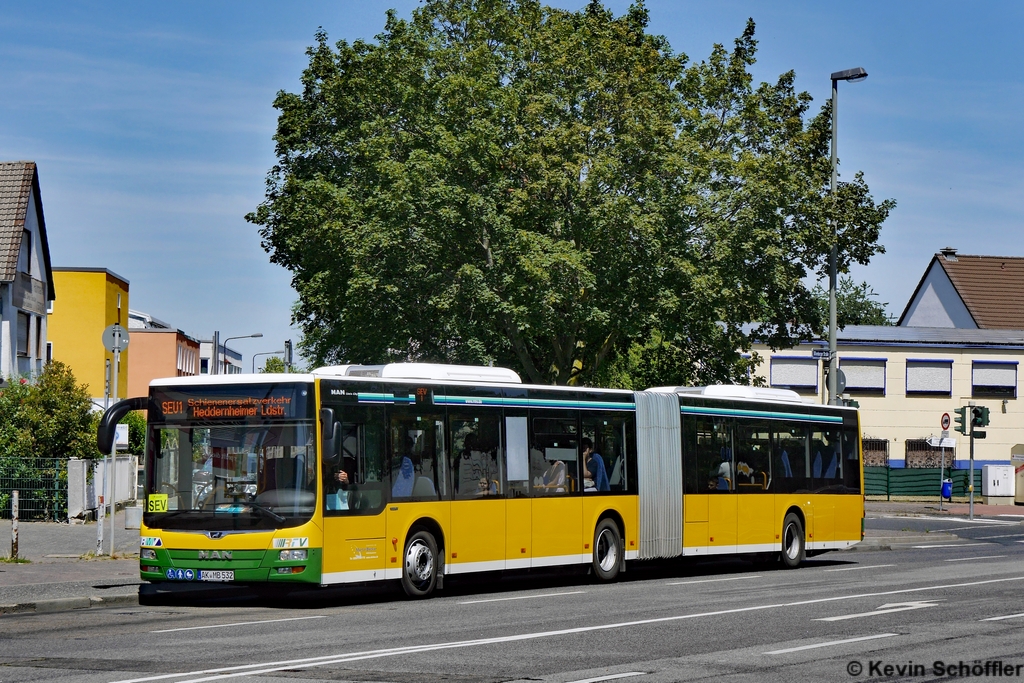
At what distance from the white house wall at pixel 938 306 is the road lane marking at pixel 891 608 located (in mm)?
60305

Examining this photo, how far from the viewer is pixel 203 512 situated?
1608cm

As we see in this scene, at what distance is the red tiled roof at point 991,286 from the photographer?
73.4m

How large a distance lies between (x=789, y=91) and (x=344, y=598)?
2372cm

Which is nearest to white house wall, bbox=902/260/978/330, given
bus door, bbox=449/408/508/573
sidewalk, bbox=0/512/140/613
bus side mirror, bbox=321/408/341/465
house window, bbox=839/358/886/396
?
house window, bbox=839/358/886/396

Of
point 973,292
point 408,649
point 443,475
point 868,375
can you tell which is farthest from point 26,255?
point 973,292

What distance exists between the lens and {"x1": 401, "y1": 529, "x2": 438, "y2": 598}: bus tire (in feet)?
57.0

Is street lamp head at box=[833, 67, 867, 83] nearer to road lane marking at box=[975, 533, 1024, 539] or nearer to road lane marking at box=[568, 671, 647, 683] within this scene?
road lane marking at box=[975, 533, 1024, 539]

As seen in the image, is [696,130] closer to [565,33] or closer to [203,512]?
[565,33]

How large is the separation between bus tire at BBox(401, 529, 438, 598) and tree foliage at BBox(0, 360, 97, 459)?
602 inches

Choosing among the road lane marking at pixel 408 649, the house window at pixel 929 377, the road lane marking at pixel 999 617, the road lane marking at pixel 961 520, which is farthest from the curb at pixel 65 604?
the house window at pixel 929 377

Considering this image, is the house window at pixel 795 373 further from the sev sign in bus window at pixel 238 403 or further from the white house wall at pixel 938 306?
the sev sign in bus window at pixel 238 403

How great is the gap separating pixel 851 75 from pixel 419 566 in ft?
65.1

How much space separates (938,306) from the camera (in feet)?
258

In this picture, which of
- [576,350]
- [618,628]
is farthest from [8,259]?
[618,628]
